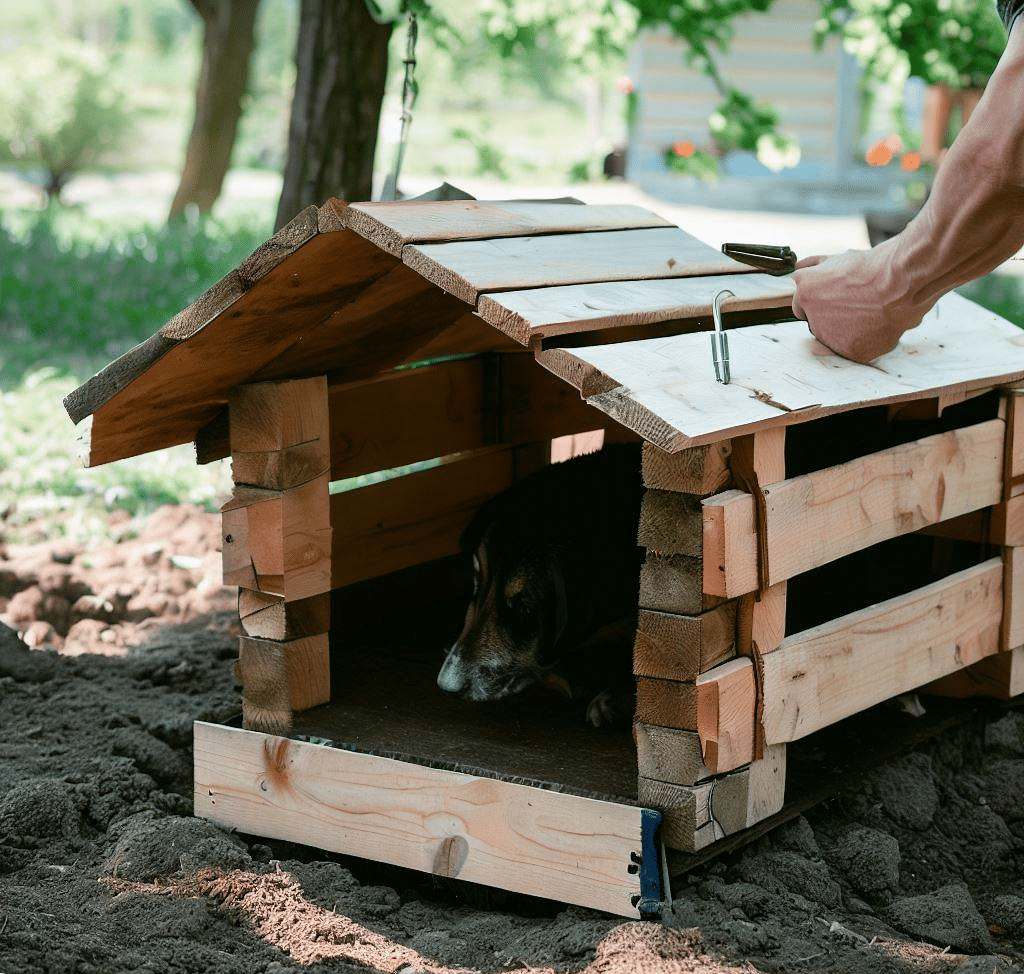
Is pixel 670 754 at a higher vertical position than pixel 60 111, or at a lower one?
lower

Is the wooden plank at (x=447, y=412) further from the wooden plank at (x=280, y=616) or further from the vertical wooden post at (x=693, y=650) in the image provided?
the vertical wooden post at (x=693, y=650)

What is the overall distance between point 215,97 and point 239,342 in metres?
12.8

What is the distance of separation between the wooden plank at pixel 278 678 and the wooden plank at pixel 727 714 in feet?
3.76

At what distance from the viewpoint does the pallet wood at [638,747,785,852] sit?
3004 millimetres

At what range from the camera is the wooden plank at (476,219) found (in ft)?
9.69

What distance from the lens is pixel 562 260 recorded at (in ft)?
10.9

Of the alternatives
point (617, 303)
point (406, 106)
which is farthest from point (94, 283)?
point (617, 303)

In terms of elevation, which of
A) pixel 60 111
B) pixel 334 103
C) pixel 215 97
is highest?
pixel 60 111

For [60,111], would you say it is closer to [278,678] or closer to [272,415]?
A: [272,415]

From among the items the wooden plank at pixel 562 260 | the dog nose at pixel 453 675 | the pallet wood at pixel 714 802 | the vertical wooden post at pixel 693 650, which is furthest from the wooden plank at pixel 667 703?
the wooden plank at pixel 562 260

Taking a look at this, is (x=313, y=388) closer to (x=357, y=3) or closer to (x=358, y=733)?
(x=358, y=733)

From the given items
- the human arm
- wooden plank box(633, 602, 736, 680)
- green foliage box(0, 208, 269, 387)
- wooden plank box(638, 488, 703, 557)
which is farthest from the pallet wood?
green foliage box(0, 208, 269, 387)

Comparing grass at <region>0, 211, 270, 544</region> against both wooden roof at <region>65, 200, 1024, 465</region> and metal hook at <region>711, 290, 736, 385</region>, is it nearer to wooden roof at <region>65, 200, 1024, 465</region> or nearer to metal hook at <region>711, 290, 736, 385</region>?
wooden roof at <region>65, 200, 1024, 465</region>

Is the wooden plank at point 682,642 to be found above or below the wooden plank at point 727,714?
above
